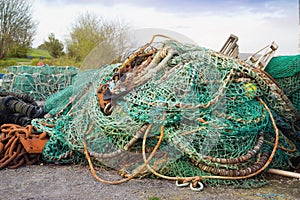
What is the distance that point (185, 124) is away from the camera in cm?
334

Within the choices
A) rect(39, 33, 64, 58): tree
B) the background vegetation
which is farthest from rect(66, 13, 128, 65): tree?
rect(39, 33, 64, 58): tree

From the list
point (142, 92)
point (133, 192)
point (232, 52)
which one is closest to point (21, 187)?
point (133, 192)

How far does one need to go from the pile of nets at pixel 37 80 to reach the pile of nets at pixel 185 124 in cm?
746

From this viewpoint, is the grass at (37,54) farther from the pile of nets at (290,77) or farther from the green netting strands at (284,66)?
the pile of nets at (290,77)

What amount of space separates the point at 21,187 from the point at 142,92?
1.53m

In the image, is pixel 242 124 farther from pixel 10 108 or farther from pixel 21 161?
pixel 10 108

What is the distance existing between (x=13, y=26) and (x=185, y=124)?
25.9 metres

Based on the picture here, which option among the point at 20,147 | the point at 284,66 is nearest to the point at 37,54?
the point at 20,147

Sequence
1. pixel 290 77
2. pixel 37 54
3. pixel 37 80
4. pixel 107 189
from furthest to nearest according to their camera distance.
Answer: pixel 37 54
pixel 37 80
pixel 290 77
pixel 107 189

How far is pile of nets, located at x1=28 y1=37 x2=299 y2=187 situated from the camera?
3289mm

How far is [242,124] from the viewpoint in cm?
334

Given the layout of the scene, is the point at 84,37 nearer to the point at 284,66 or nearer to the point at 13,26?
the point at 13,26

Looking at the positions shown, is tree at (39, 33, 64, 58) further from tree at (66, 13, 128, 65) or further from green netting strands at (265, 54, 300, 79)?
Result: green netting strands at (265, 54, 300, 79)

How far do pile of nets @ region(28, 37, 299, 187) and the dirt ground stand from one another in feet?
0.42
